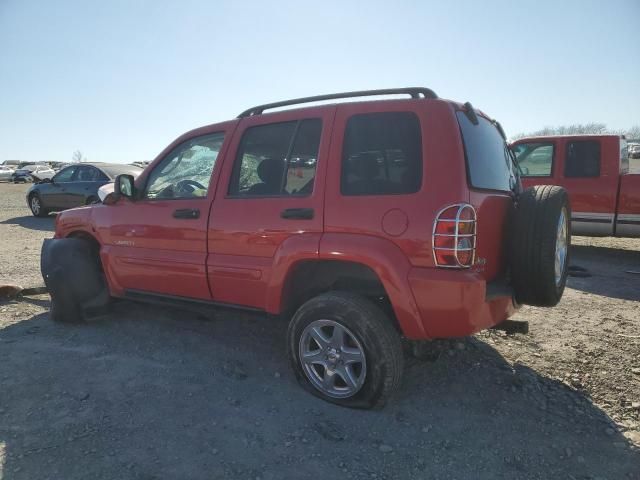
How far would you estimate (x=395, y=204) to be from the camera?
2623 mm

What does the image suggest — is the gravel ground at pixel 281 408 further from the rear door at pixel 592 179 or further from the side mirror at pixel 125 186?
the rear door at pixel 592 179

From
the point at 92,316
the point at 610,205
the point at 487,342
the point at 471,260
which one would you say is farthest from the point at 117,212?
the point at 610,205

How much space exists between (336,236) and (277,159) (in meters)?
0.83

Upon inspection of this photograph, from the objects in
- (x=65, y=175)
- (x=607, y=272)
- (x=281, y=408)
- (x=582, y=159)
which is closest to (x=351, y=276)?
(x=281, y=408)

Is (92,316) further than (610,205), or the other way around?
(610,205)

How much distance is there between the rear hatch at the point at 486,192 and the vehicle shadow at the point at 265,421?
2.95 ft

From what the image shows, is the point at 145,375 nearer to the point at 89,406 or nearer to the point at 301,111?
the point at 89,406

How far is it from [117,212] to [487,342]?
3.49 metres

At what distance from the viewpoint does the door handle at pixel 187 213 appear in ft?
11.5

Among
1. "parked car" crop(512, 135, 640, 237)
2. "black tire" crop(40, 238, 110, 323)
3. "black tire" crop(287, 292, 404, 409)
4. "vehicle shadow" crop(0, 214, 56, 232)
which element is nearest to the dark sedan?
"vehicle shadow" crop(0, 214, 56, 232)

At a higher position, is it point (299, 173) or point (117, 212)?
point (299, 173)

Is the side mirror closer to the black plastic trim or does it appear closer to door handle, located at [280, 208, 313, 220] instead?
the black plastic trim

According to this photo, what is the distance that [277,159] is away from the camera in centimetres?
324

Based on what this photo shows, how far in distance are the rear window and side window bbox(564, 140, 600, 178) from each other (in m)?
4.75
